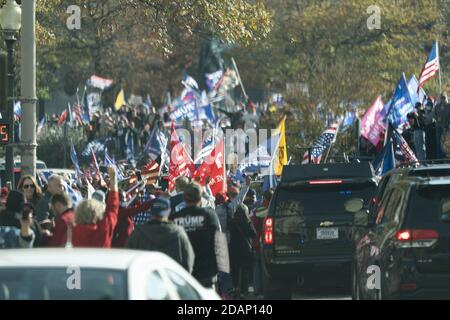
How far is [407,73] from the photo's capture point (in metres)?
56.9

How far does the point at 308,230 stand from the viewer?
17.8m

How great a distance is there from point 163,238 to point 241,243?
7034 mm

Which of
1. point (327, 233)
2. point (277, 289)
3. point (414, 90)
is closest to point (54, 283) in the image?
point (327, 233)

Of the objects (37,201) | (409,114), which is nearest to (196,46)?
(409,114)

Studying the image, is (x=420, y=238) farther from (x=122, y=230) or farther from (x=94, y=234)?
(x=122, y=230)

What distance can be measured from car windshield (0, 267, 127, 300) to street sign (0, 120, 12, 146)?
11718 mm

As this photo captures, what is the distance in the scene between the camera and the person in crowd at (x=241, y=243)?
1959 centimetres

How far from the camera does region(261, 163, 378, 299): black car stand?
58.3ft

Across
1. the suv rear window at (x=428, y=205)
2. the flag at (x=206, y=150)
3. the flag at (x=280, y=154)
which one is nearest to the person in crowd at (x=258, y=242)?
the flag at (x=206, y=150)

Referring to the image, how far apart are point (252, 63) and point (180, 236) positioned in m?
55.3

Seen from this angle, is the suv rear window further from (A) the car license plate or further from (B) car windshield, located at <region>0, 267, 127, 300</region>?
(B) car windshield, located at <region>0, 267, 127, 300</region>

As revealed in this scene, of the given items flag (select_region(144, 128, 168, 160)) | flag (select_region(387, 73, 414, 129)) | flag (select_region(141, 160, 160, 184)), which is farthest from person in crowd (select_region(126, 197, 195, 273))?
flag (select_region(387, 73, 414, 129))
